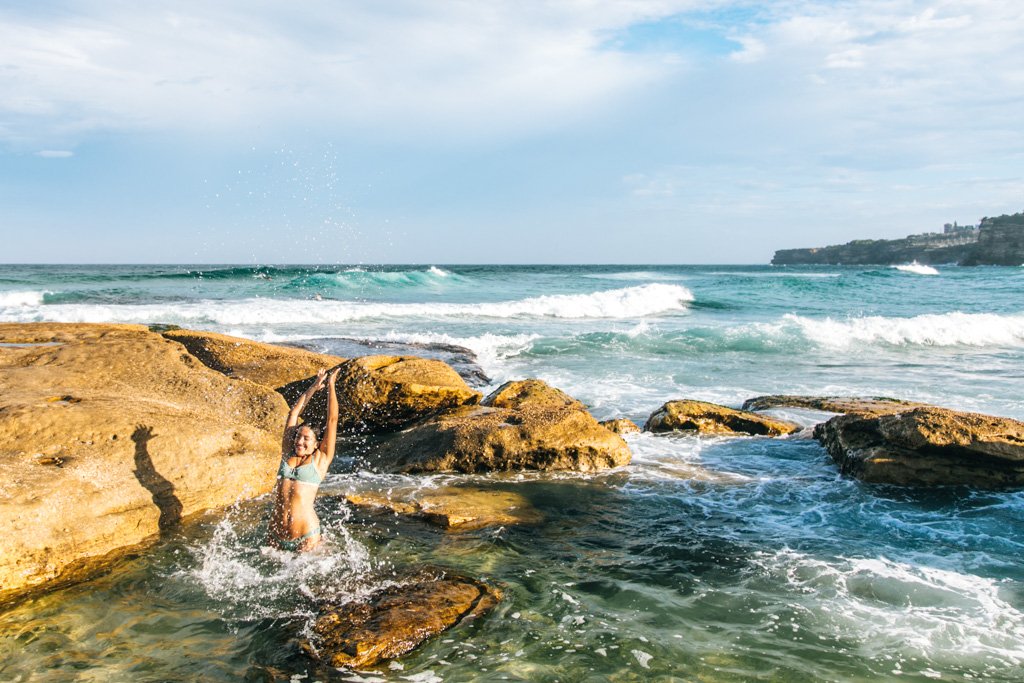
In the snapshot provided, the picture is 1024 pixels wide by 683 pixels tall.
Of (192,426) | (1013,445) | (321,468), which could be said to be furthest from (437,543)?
(1013,445)

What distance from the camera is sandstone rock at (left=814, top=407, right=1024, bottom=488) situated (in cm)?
706

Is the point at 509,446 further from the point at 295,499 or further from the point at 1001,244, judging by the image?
the point at 1001,244

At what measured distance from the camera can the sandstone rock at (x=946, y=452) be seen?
23.2 ft

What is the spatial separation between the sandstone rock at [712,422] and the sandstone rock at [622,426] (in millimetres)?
259

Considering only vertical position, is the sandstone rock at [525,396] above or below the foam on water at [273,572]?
above

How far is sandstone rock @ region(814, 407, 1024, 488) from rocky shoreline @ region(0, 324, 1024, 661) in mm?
15

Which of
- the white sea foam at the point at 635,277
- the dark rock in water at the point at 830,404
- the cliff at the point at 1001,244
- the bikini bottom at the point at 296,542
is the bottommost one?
the bikini bottom at the point at 296,542

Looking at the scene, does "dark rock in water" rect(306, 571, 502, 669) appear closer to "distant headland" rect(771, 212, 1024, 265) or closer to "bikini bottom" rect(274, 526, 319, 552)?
"bikini bottom" rect(274, 526, 319, 552)

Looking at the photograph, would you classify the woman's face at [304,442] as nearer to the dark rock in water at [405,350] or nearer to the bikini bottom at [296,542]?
the bikini bottom at [296,542]

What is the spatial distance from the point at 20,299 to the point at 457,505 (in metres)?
35.4

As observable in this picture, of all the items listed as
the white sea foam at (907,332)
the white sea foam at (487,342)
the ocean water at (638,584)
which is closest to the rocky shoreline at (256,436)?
the ocean water at (638,584)

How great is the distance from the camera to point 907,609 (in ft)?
15.4

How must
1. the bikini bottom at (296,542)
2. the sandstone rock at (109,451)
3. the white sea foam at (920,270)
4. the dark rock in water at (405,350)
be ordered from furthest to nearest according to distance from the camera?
the white sea foam at (920,270), the dark rock in water at (405,350), the bikini bottom at (296,542), the sandstone rock at (109,451)

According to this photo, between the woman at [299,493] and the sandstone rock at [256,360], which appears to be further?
the sandstone rock at [256,360]
